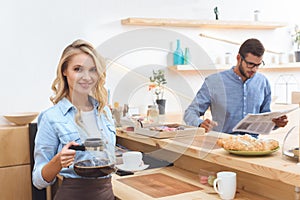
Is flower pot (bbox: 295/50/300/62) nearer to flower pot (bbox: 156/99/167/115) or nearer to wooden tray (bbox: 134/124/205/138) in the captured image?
flower pot (bbox: 156/99/167/115)

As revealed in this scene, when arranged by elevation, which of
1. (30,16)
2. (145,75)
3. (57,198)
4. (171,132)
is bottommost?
(57,198)

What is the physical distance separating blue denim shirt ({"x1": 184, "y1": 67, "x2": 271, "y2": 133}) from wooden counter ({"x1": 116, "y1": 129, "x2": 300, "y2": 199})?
1.10ft

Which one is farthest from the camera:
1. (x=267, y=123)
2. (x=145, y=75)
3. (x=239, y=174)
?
(x=145, y=75)

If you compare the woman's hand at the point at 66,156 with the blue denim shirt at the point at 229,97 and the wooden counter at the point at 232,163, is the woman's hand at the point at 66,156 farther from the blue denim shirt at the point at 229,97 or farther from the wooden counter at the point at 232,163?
the blue denim shirt at the point at 229,97

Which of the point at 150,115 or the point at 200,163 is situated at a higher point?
the point at 150,115

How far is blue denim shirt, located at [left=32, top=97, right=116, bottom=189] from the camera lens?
5.16 ft

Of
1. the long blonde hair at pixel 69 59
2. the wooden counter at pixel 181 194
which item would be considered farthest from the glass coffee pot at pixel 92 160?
the wooden counter at pixel 181 194

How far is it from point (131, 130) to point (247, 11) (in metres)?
2.36

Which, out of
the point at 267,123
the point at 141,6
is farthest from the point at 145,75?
the point at 267,123

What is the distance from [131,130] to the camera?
2736mm

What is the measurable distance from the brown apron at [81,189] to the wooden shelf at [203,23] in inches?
88.7

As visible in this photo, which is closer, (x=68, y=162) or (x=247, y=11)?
(x=68, y=162)

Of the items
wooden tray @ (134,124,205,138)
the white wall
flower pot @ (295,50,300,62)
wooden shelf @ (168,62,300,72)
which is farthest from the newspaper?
flower pot @ (295,50,300,62)

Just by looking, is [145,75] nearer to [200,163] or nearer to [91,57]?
[200,163]
